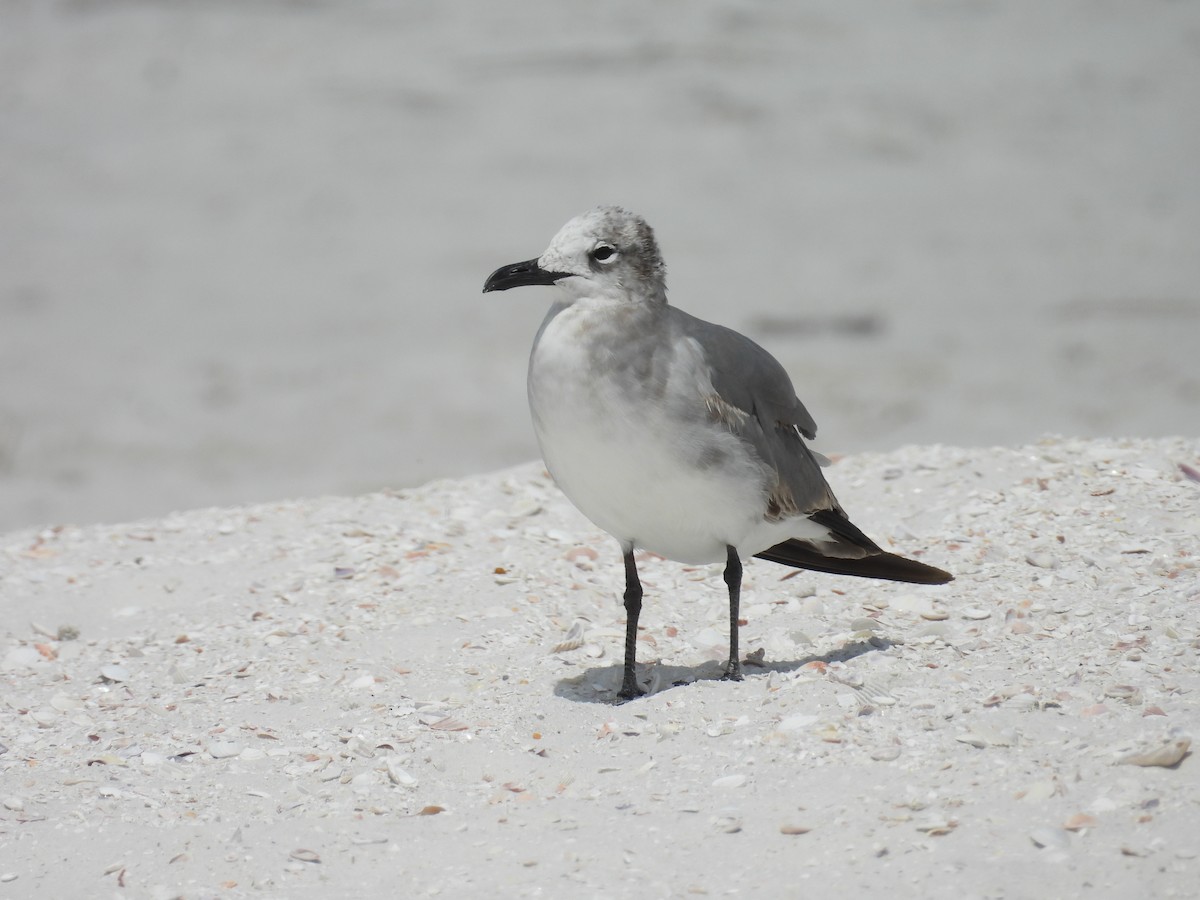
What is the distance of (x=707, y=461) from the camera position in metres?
3.86

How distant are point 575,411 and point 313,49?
12827mm

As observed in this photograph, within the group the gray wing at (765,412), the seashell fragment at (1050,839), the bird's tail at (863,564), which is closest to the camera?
the seashell fragment at (1050,839)

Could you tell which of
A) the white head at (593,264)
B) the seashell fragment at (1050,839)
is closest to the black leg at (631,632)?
the white head at (593,264)

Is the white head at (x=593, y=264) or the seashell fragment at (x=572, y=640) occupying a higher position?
the white head at (x=593, y=264)

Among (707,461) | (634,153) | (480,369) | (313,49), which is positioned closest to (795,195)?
(634,153)

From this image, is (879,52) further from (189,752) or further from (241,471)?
(189,752)

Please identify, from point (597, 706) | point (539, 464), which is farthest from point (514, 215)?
point (597, 706)

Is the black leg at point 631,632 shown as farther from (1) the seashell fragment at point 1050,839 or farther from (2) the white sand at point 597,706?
(1) the seashell fragment at point 1050,839

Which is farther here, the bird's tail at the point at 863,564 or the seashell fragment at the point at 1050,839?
the bird's tail at the point at 863,564

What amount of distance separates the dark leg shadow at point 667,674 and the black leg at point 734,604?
0.17 feet

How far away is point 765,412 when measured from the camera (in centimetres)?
416

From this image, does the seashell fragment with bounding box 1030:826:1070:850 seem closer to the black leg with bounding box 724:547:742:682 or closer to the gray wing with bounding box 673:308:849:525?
the black leg with bounding box 724:547:742:682

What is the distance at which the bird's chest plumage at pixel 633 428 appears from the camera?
3766mm

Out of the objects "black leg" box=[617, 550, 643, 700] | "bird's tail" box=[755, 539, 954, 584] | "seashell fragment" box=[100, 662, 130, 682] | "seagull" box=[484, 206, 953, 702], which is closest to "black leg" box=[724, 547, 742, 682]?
"seagull" box=[484, 206, 953, 702]
